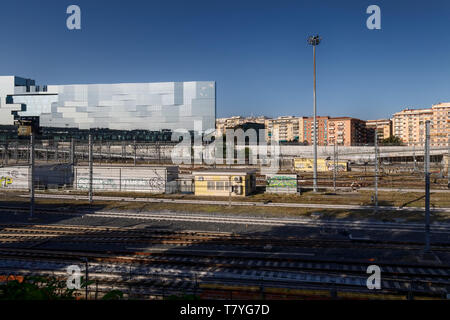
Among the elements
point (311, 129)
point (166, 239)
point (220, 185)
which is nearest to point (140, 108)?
point (220, 185)

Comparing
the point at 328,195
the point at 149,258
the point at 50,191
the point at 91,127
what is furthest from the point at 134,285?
the point at 91,127

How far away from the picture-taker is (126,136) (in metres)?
42.1

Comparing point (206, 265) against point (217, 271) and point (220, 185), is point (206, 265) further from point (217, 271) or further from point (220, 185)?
point (220, 185)

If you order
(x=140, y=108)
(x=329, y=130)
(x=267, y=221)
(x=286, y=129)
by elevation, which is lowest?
(x=267, y=221)

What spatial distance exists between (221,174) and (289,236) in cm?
Result: 943

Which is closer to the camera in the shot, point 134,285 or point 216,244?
point 134,285

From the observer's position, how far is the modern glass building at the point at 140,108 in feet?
139

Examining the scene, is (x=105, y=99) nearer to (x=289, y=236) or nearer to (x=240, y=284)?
(x=289, y=236)

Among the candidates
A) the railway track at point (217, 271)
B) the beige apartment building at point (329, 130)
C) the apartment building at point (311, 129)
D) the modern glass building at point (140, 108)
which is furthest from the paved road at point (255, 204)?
the apartment building at point (311, 129)

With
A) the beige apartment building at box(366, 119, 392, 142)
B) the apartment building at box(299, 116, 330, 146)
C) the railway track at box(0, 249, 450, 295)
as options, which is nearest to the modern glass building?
the railway track at box(0, 249, 450, 295)

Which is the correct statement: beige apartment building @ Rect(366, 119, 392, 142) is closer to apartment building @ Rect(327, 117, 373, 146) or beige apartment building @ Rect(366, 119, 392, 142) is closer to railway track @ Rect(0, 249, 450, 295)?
apartment building @ Rect(327, 117, 373, 146)

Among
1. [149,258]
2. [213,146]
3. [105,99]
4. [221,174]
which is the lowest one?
[149,258]

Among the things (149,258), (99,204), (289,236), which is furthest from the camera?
(99,204)

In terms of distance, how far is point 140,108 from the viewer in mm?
42531
